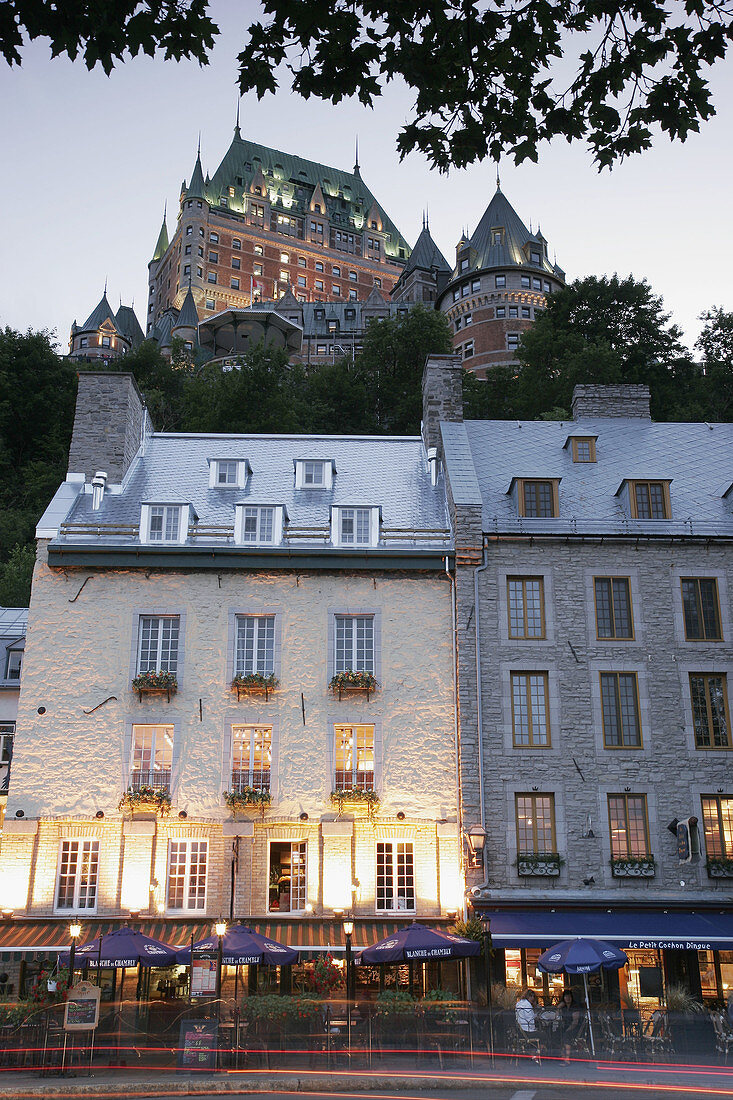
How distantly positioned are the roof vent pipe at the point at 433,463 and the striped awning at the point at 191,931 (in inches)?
495

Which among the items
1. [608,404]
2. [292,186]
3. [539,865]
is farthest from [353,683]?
[292,186]

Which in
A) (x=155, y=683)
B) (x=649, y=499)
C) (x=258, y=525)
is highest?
(x=649, y=499)

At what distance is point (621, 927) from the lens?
2527 cm

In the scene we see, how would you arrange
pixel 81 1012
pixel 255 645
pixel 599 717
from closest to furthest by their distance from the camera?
pixel 81 1012, pixel 599 717, pixel 255 645

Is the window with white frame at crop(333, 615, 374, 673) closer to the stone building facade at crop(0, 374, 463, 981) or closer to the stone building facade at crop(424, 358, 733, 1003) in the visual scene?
the stone building facade at crop(0, 374, 463, 981)

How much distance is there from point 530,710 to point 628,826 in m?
3.65

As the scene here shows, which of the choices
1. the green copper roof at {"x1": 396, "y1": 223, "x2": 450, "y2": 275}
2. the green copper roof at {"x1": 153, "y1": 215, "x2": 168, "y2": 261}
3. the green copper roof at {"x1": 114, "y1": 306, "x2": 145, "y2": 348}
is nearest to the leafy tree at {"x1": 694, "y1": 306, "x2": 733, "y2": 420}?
the green copper roof at {"x1": 396, "y1": 223, "x2": 450, "y2": 275}

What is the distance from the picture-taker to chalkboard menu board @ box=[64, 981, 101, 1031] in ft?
67.3

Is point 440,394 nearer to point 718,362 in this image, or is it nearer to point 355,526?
point 355,526

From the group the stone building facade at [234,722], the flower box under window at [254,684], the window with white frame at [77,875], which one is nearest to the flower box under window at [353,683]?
the stone building facade at [234,722]

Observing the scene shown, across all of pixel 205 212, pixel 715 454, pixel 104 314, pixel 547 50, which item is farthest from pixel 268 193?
pixel 547 50

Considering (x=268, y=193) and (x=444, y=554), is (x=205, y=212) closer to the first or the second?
(x=268, y=193)

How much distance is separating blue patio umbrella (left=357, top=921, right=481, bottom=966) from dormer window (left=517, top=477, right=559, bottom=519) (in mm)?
11474

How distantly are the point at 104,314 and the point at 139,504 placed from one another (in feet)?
376
